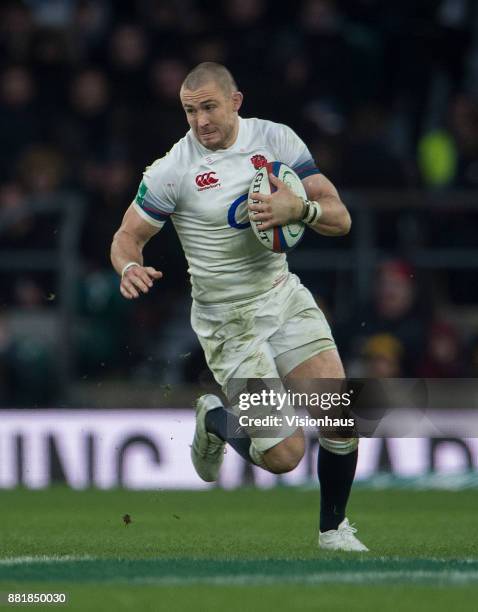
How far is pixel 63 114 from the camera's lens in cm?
1374

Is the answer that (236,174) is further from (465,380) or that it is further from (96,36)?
(96,36)

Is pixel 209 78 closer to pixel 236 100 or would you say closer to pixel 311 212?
pixel 236 100

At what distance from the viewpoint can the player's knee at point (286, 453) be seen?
300 inches

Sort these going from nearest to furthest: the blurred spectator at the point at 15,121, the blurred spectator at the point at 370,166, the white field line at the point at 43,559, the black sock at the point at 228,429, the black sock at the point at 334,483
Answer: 1. the white field line at the point at 43,559
2. the black sock at the point at 334,483
3. the black sock at the point at 228,429
4. the blurred spectator at the point at 370,166
5. the blurred spectator at the point at 15,121

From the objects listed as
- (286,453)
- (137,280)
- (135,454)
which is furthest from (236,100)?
(135,454)

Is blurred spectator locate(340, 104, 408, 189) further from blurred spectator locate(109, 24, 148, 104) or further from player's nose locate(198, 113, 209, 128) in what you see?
player's nose locate(198, 113, 209, 128)

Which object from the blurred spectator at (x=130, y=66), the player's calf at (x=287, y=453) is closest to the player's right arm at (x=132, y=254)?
the player's calf at (x=287, y=453)


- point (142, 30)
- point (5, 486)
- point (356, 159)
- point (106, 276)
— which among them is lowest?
point (5, 486)

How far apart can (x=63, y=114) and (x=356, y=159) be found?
8.35ft

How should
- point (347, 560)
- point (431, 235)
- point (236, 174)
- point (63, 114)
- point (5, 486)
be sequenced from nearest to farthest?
point (347, 560), point (236, 174), point (5, 486), point (431, 235), point (63, 114)

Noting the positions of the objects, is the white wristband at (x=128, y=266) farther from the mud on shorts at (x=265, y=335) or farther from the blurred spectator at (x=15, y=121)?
the blurred spectator at (x=15, y=121)

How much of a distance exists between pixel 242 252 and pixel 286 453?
0.96m

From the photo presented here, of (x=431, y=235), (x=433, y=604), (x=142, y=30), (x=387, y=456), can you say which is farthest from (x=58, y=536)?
(x=142, y=30)

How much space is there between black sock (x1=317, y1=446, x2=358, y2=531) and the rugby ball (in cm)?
100
